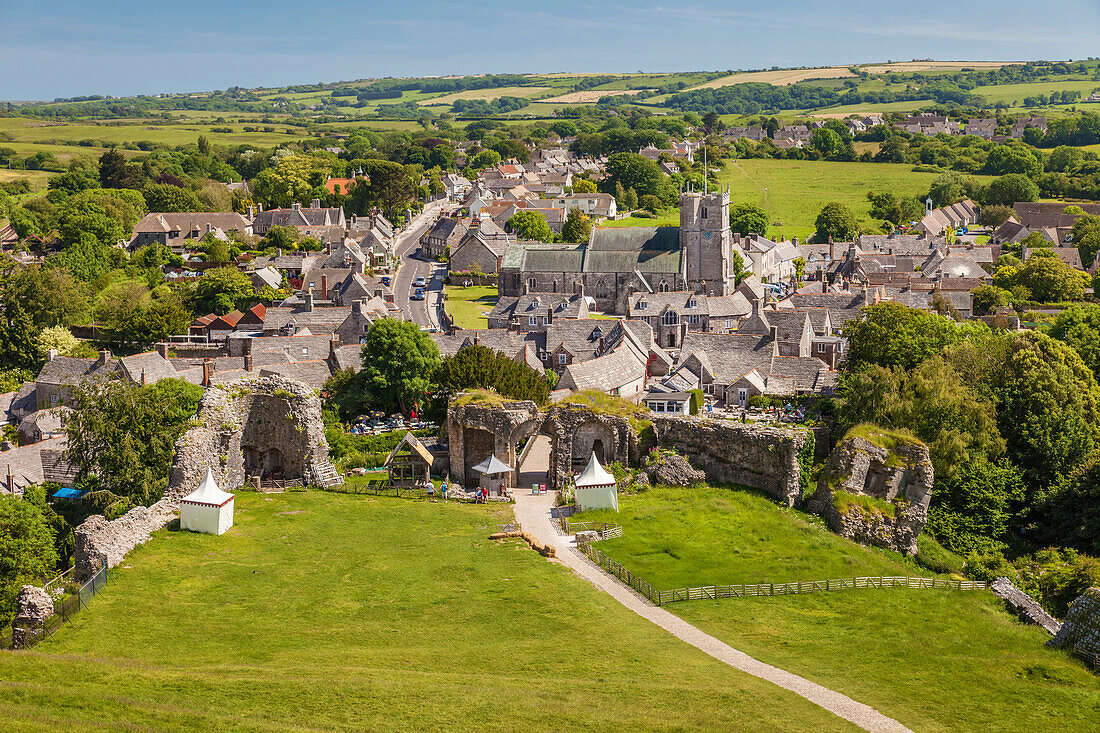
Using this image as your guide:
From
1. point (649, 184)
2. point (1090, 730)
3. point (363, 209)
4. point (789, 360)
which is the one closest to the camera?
point (1090, 730)

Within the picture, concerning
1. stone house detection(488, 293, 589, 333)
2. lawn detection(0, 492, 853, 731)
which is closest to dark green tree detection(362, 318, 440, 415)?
lawn detection(0, 492, 853, 731)

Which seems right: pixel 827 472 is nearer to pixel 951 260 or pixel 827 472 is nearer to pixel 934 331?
pixel 934 331

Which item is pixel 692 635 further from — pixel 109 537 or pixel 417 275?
pixel 417 275

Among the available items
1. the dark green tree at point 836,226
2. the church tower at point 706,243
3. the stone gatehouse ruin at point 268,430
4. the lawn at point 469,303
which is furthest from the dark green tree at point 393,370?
the dark green tree at point 836,226

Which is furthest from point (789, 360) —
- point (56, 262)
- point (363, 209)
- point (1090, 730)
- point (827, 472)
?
point (363, 209)

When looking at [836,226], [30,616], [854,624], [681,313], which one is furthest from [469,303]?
[30,616]

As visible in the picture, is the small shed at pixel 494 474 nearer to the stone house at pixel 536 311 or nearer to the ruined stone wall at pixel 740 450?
the ruined stone wall at pixel 740 450

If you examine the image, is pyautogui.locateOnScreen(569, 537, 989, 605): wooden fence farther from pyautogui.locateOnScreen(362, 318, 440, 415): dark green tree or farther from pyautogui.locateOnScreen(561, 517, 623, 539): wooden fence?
pyautogui.locateOnScreen(362, 318, 440, 415): dark green tree
